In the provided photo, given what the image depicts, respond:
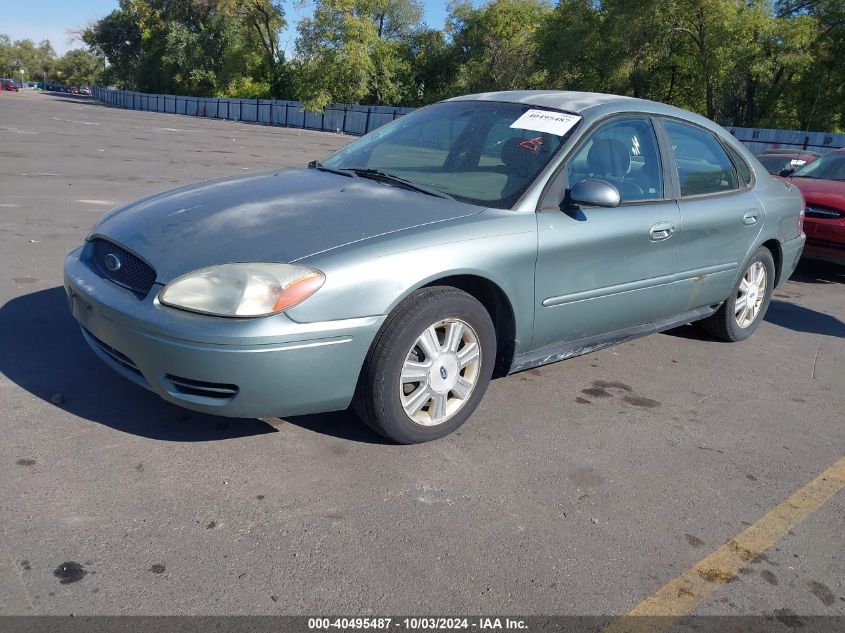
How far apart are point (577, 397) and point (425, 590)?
2.00 metres

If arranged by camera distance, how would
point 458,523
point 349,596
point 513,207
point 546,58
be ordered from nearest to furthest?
1. point 349,596
2. point 458,523
3. point 513,207
4. point 546,58

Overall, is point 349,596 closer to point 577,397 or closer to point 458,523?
point 458,523

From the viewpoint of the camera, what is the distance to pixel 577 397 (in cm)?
418

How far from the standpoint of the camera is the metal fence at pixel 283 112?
1836 inches

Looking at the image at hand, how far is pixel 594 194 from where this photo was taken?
3.62 meters

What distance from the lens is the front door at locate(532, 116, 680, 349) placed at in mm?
3713

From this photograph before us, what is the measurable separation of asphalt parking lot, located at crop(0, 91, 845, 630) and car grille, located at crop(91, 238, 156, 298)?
0.65 metres

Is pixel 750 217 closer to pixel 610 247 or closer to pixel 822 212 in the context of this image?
pixel 610 247

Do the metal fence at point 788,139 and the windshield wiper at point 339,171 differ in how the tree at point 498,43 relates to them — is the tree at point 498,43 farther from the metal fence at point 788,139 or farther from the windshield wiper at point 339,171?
the windshield wiper at point 339,171

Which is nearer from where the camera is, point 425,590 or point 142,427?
point 425,590

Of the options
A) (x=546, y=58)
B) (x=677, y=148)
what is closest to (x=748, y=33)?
(x=546, y=58)

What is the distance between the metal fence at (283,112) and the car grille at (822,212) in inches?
1288

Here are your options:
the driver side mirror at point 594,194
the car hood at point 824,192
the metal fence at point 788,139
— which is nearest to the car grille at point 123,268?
the driver side mirror at point 594,194

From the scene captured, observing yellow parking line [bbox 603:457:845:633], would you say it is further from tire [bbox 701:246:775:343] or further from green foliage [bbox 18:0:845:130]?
green foliage [bbox 18:0:845:130]
